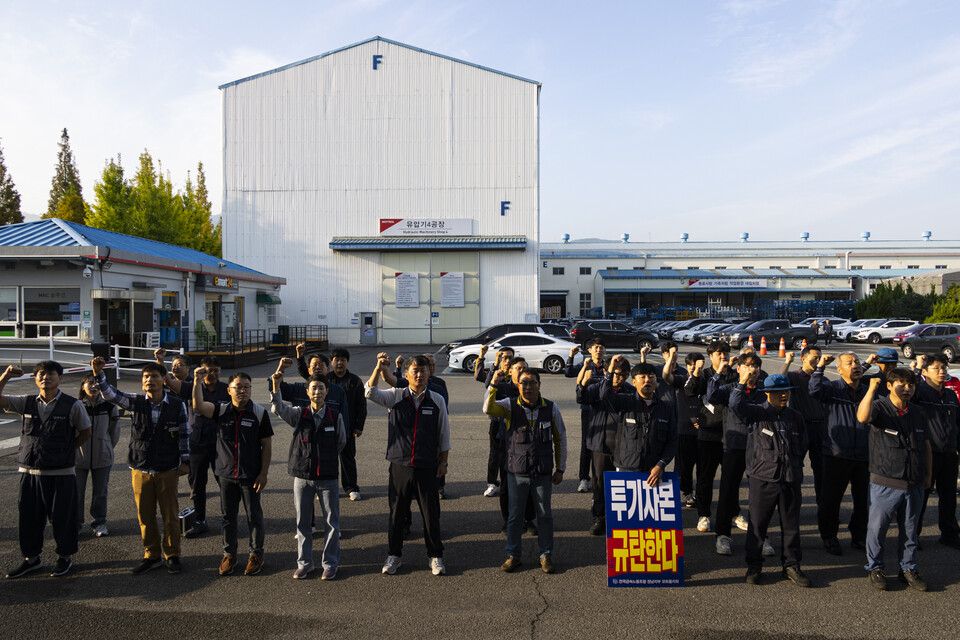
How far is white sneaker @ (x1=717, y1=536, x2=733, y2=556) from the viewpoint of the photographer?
211 inches

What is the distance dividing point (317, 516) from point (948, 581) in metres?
5.89

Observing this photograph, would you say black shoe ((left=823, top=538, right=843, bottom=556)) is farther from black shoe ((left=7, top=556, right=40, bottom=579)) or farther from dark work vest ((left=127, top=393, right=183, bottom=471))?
black shoe ((left=7, top=556, right=40, bottom=579))

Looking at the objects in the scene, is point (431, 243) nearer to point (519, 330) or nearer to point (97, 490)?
point (519, 330)

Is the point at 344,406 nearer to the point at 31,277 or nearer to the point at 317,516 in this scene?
the point at 317,516

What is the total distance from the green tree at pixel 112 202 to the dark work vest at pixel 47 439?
37.1 m

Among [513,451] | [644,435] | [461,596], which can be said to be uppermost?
[644,435]

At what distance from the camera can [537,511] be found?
508 centimetres

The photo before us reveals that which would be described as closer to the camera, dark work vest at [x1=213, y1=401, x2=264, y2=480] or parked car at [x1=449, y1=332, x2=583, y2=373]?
dark work vest at [x1=213, y1=401, x2=264, y2=480]

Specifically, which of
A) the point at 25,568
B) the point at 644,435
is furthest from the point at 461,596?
the point at 25,568

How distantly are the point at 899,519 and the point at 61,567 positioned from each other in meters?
7.09

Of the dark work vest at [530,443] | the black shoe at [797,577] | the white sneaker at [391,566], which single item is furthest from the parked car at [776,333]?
the white sneaker at [391,566]

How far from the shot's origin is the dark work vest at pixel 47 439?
4.97 meters

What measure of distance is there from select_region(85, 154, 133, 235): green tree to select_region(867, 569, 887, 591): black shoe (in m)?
41.5

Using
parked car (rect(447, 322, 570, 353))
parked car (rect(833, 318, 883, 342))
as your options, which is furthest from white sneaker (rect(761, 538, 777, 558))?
parked car (rect(833, 318, 883, 342))
